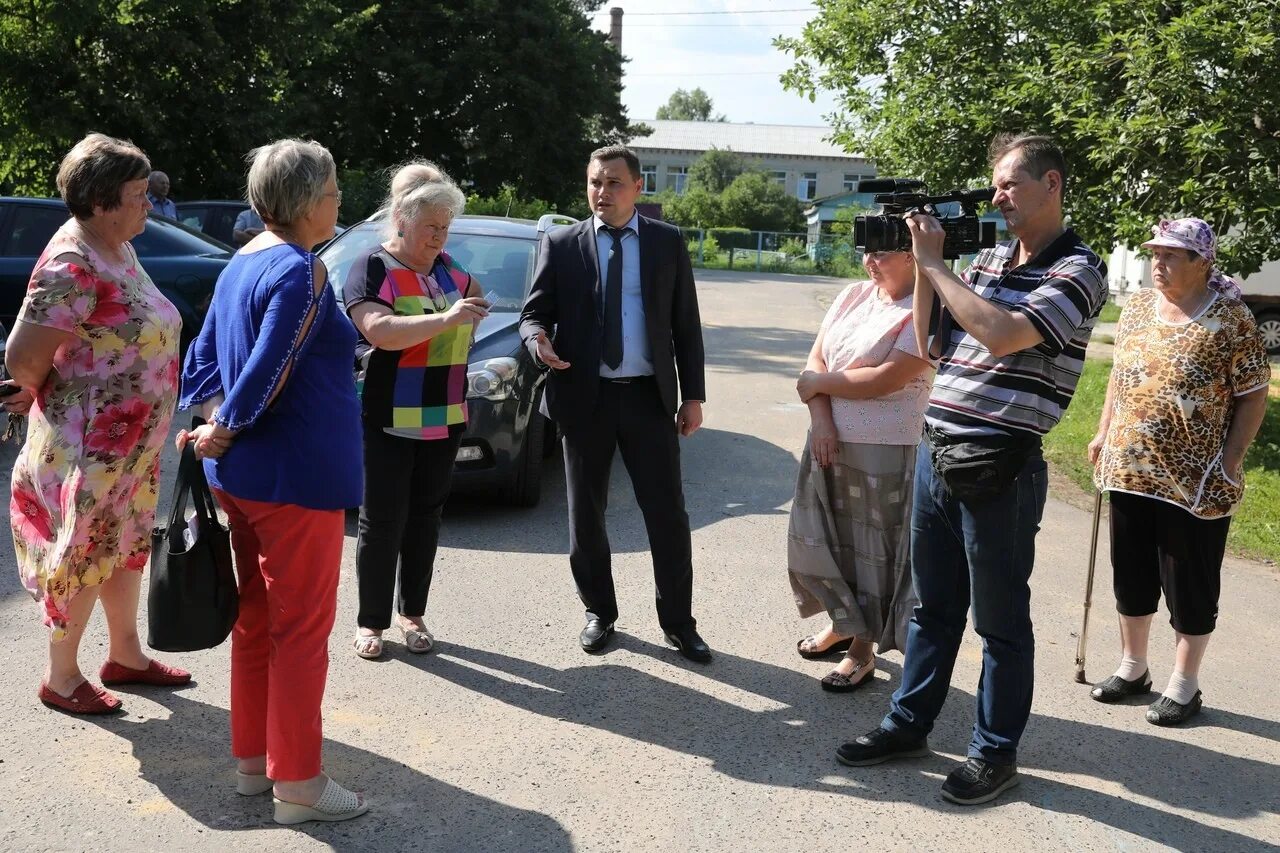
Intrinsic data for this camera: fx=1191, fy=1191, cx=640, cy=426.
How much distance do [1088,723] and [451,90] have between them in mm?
36432

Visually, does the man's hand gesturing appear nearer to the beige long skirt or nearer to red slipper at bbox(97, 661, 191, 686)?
the beige long skirt

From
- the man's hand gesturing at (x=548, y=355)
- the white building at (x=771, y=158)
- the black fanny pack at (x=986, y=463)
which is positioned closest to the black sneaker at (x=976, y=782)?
the black fanny pack at (x=986, y=463)

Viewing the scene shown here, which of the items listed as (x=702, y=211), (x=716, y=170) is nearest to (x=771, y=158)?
(x=716, y=170)

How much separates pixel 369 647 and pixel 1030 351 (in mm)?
2783

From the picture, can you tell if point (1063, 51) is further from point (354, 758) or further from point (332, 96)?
point (332, 96)

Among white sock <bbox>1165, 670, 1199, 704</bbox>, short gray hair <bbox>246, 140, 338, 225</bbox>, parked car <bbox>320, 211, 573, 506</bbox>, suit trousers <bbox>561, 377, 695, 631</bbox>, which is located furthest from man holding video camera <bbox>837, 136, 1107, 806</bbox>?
parked car <bbox>320, 211, 573, 506</bbox>

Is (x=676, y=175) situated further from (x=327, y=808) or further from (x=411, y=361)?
(x=327, y=808)

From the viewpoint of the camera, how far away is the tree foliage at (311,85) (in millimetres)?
18469

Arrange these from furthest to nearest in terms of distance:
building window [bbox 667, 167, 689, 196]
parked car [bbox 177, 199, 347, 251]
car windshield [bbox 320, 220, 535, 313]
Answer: building window [bbox 667, 167, 689, 196] → parked car [bbox 177, 199, 347, 251] → car windshield [bbox 320, 220, 535, 313]

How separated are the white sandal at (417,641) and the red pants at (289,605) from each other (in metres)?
1.32

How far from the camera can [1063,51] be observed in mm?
9305

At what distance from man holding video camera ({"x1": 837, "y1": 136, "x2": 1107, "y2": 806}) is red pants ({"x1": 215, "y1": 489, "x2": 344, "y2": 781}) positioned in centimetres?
186

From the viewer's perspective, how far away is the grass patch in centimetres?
710

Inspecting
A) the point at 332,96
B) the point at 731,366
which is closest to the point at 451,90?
the point at 332,96
